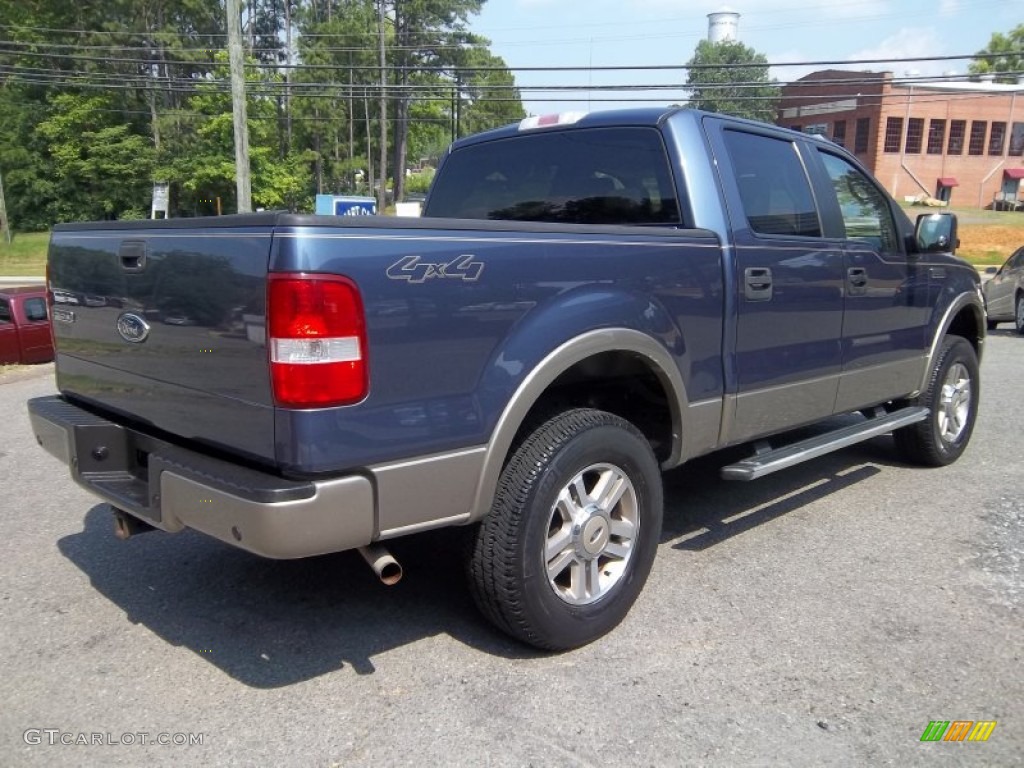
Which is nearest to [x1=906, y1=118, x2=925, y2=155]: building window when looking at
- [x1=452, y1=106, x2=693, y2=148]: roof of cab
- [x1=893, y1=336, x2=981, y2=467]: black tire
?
[x1=893, y1=336, x2=981, y2=467]: black tire

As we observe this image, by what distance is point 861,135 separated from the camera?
55.1m

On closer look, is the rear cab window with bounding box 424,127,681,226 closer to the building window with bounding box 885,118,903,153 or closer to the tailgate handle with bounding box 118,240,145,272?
the tailgate handle with bounding box 118,240,145,272

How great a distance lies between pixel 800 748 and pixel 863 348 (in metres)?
2.67

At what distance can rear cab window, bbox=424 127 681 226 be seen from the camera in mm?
3826

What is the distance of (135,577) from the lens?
383cm

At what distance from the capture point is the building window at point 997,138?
5694 centimetres

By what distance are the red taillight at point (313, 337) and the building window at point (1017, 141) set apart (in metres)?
67.9

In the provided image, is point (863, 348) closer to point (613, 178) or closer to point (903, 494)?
point (903, 494)

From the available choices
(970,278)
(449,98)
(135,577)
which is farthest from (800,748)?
(449,98)

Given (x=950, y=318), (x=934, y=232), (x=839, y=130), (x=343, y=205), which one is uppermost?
(x=839, y=130)

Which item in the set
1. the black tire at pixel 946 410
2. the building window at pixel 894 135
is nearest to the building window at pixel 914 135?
the building window at pixel 894 135

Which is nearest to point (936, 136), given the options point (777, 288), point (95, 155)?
point (95, 155)

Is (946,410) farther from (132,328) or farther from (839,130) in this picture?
(839,130)

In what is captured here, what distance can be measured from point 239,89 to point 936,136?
52.8m
